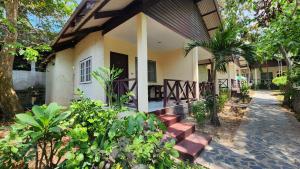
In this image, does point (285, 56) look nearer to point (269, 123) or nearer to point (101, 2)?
point (269, 123)

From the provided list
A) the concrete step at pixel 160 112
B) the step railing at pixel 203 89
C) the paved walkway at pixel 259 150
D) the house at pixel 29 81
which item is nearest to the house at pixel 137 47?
the concrete step at pixel 160 112

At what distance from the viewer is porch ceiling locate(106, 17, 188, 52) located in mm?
6348

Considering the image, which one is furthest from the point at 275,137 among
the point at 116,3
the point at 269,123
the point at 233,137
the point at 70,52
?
the point at 70,52

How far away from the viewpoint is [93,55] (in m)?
7.72

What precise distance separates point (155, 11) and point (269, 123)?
645 centimetres

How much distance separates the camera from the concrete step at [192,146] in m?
4.09

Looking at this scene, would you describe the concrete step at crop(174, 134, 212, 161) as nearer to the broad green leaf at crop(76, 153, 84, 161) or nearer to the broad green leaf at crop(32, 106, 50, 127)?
the broad green leaf at crop(76, 153, 84, 161)

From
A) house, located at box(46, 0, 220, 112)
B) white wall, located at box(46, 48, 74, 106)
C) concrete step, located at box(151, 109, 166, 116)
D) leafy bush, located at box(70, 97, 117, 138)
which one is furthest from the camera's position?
white wall, located at box(46, 48, 74, 106)

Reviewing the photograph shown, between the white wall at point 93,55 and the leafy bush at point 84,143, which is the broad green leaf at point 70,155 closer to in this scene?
the leafy bush at point 84,143

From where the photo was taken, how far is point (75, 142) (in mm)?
2279

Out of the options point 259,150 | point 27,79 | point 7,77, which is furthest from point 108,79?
point 27,79

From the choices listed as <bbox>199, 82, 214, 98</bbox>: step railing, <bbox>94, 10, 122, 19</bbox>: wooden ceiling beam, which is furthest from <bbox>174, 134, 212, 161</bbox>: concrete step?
<bbox>94, 10, 122, 19</bbox>: wooden ceiling beam

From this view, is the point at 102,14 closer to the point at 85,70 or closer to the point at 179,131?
the point at 85,70

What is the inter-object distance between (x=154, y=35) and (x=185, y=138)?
4.32 meters
